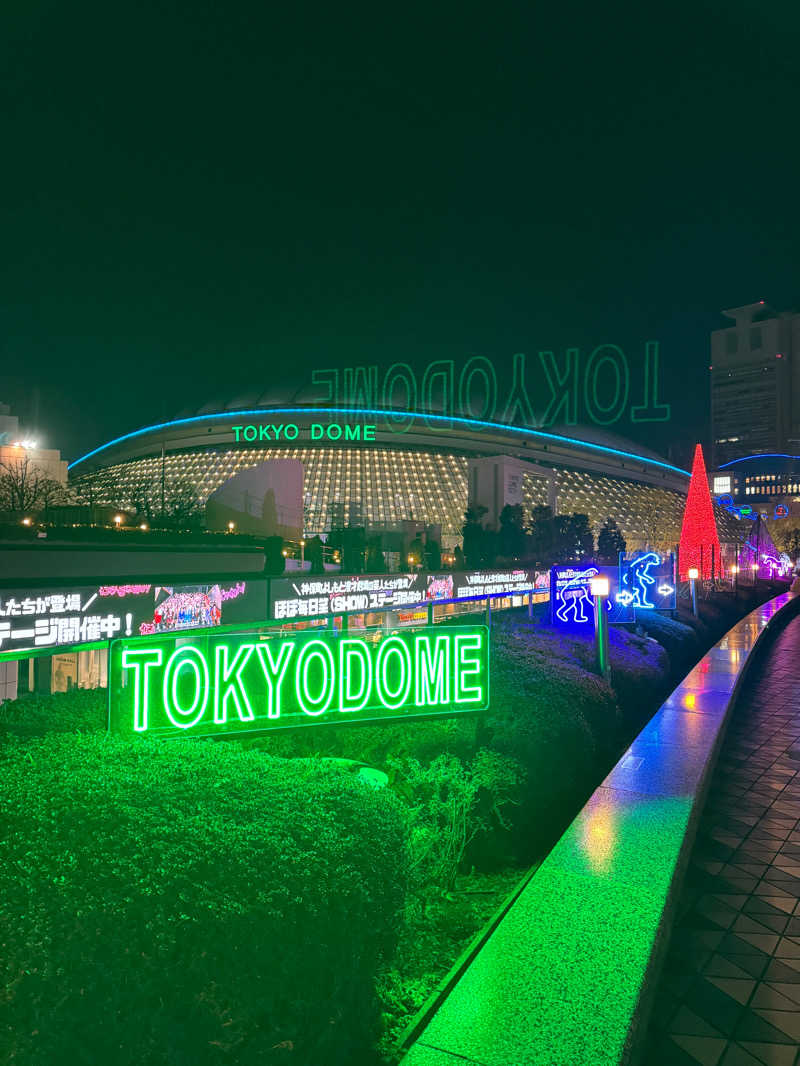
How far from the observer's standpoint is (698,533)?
141 feet

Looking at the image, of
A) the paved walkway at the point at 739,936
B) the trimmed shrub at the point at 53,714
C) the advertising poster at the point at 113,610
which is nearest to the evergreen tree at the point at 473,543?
the advertising poster at the point at 113,610

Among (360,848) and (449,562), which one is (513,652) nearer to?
(360,848)

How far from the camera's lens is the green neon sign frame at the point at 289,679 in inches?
209

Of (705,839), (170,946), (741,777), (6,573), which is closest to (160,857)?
(170,946)

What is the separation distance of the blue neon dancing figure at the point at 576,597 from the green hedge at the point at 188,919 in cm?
1099

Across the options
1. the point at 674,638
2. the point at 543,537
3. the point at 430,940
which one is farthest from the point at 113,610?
the point at 543,537

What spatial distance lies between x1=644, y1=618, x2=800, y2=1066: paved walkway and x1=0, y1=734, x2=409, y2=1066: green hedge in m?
1.71

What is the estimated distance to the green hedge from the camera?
2920 millimetres

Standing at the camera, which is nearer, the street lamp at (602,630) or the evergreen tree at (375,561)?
the street lamp at (602,630)

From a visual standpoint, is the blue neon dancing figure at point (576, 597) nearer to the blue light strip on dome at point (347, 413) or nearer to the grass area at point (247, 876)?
the grass area at point (247, 876)

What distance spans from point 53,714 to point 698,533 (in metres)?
42.6

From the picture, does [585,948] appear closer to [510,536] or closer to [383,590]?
[383,590]

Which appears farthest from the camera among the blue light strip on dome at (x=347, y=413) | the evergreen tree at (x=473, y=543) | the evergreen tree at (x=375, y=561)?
the blue light strip on dome at (x=347, y=413)

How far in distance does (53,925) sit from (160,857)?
0.59m
